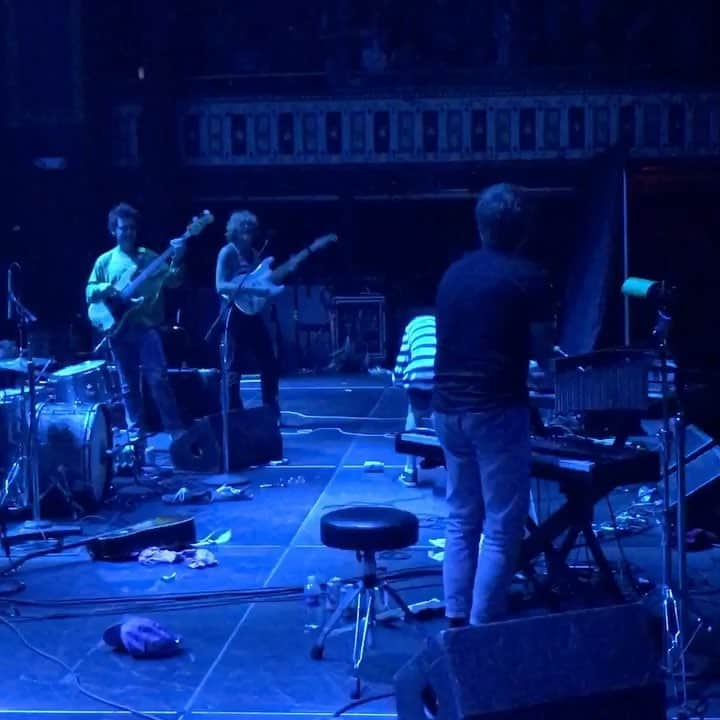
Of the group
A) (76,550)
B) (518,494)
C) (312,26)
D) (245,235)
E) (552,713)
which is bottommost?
(76,550)

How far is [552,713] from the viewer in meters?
2.96

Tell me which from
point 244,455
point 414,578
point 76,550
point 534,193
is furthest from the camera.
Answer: point 534,193

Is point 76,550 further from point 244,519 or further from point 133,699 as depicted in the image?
point 133,699

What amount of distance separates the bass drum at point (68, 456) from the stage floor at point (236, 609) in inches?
7.9

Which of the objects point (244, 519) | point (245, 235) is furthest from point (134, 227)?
point (244, 519)

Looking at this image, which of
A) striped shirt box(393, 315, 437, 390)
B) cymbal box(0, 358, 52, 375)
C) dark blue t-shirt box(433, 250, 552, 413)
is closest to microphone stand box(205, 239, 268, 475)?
cymbal box(0, 358, 52, 375)

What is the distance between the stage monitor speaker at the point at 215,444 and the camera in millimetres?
8031

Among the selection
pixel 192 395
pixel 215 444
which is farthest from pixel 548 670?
pixel 192 395

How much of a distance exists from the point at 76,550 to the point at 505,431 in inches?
118

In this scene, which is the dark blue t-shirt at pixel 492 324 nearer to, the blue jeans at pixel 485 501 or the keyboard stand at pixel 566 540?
the blue jeans at pixel 485 501

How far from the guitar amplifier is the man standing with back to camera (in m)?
10.2

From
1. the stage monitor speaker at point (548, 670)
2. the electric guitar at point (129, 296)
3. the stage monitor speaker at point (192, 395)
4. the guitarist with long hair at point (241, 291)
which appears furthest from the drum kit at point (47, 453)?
the stage monitor speaker at point (548, 670)

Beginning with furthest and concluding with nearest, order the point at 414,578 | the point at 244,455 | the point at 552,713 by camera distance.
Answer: the point at 244,455 < the point at 414,578 < the point at 552,713

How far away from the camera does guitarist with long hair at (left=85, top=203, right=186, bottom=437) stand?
8.15m
